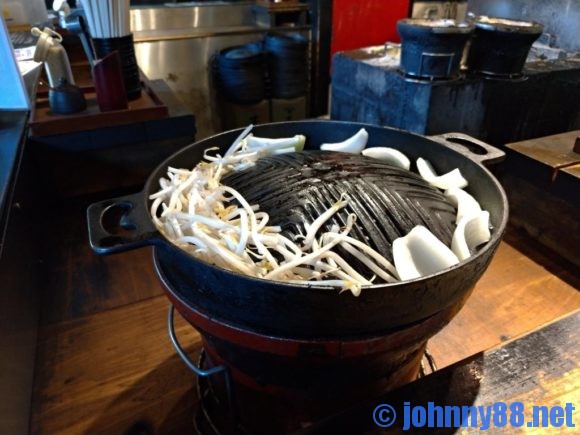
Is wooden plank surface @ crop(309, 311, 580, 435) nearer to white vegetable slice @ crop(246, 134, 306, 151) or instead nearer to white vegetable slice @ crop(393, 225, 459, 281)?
white vegetable slice @ crop(393, 225, 459, 281)

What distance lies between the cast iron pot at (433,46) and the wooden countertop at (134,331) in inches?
45.1

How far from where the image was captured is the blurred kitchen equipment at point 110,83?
2.38 meters

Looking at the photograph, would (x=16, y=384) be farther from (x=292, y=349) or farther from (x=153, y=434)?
(x=292, y=349)

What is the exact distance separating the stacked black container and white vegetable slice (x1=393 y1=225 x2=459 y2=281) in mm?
4824

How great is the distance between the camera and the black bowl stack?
5207mm

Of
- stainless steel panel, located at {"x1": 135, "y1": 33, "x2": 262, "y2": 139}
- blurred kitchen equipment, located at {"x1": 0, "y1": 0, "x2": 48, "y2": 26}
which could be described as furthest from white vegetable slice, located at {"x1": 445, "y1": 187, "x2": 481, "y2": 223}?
blurred kitchen equipment, located at {"x1": 0, "y1": 0, "x2": 48, "y2": 26}

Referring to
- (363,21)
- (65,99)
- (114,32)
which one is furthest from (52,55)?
(363,21)

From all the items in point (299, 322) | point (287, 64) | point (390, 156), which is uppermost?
point (390, 156)

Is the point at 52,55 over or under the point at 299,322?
over

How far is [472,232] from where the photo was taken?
3.97ft

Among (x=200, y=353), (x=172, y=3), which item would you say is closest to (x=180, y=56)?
(x=172, y=3)

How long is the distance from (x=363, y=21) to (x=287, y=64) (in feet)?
4.41

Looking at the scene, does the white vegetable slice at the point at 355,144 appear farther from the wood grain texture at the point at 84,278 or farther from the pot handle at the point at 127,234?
the wood grain texture at the point at 84,278

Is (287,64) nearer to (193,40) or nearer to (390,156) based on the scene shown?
(193,40)
